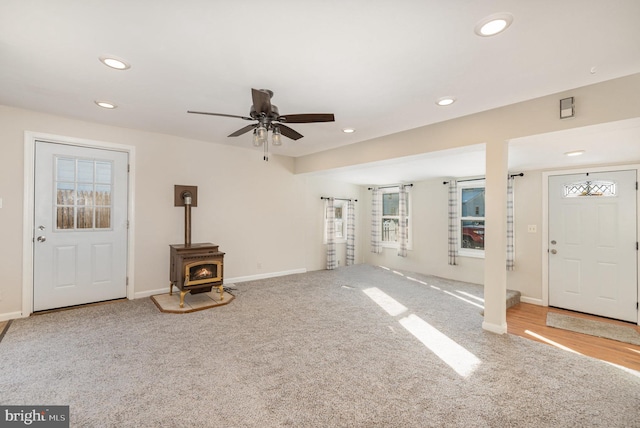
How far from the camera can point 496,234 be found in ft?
10.3

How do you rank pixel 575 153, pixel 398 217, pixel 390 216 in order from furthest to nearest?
pixel 390 216, pixel 398 217, pixel 575 153

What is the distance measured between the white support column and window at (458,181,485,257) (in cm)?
298

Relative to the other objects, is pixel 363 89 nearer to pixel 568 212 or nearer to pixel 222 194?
pixel 222 194

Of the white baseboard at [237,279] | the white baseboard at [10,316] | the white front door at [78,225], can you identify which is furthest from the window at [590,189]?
the white baseboard at [10,316]

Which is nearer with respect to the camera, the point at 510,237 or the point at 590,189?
the point at 590,189

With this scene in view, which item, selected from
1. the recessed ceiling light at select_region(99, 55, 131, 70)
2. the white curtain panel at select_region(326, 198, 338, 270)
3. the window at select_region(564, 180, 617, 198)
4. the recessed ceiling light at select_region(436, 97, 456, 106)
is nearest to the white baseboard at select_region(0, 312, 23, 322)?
the recessed ceiling light at select_region(99, 55, 131, 70)

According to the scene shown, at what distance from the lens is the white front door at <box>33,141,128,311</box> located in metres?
3.68

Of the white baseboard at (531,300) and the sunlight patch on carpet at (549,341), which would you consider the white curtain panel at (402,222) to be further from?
the sunlight patch on carpet at (549,341)

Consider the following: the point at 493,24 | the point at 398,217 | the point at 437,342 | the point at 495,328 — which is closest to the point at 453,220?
the point at 398,217

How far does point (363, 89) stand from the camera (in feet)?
9.13

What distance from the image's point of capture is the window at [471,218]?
Result: 19.8 feet

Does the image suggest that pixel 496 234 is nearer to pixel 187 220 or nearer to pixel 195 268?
pixel 195 268

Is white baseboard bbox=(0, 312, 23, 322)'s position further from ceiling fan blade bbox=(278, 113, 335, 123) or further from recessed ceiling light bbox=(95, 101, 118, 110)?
ceiling fan blade bbox=(278, 113, 335, 123)

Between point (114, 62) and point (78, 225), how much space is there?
2.65 metres
